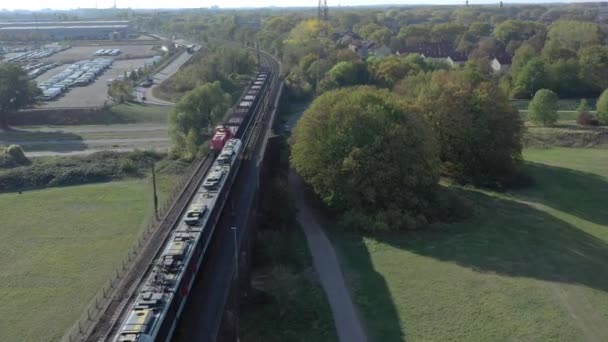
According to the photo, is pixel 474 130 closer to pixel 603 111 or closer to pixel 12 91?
pixel 603 111

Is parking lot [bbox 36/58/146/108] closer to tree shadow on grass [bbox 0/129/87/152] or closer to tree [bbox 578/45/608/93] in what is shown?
tree shadow on grass [bbox 0/129/87/152]

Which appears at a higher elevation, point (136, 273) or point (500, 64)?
point (500, 64)

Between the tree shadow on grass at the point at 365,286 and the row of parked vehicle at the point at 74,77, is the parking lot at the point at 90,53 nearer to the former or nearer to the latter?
the row of parked vehicle at the point at 74,77

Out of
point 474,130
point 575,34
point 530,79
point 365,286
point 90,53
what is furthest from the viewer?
point 90,53

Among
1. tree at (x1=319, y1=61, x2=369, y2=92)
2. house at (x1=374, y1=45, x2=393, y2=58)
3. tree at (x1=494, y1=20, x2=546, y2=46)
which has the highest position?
tree at (x1=494, y1=20, x2=546, y2=46)

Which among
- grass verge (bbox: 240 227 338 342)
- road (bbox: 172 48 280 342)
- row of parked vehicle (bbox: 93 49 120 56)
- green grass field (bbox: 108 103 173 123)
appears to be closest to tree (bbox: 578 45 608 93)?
green grass field (bbox: 108 103 173 123)

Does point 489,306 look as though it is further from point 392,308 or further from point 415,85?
point 415,85

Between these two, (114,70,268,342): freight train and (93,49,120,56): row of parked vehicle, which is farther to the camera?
(93,49,120,56): row of parked vehicle

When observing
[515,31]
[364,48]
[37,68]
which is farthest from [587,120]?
[37,68]
